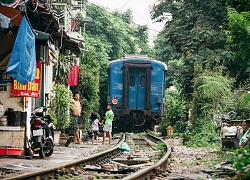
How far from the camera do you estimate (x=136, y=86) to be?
77.8ft

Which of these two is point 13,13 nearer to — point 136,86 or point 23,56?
point 23,56

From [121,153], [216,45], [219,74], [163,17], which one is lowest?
[121,153]

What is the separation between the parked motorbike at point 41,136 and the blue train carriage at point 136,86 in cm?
1210

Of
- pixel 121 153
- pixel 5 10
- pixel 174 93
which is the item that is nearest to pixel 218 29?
pixel 121 153

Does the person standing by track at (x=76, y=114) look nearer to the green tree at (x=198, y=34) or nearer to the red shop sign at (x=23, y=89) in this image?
the red shop sign at (x=23, y=89)

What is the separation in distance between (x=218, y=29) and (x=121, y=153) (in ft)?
35.5

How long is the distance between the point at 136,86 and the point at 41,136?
13203mm

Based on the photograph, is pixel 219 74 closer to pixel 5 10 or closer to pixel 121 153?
pixel 121 153

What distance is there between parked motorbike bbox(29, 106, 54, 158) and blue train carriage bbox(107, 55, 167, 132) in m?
12.1

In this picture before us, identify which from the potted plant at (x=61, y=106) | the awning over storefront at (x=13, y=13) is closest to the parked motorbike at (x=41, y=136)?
the awning over storefront at (x=13, y=13)

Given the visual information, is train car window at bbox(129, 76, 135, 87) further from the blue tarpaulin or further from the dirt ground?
the blue tarpaulin

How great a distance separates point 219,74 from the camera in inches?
782

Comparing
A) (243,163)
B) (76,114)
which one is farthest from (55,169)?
(76,114)

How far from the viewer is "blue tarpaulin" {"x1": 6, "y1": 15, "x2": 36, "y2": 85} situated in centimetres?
908
